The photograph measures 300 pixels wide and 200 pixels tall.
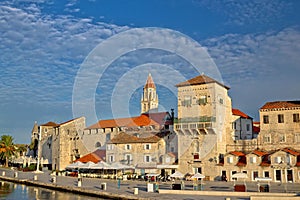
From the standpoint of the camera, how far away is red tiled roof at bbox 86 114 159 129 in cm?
6794

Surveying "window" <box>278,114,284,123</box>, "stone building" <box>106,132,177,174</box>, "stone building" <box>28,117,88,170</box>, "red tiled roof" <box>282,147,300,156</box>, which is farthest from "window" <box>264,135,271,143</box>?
"stone building" <box>28,117,88,170</box>

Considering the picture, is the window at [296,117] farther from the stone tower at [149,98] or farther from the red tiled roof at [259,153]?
the stone tower at [149,98]

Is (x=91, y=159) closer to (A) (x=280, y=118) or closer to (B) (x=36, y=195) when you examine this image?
(B) (x=36, y=195)

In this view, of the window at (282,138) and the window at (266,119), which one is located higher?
the window at (266,119)

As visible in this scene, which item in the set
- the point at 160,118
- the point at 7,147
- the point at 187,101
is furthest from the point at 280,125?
the point at 7,147

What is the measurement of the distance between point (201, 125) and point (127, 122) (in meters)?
21.5

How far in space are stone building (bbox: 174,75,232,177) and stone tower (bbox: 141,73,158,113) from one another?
181 ft

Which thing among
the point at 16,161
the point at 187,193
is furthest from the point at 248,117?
the point at 16,161

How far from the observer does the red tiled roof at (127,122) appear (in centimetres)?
6794

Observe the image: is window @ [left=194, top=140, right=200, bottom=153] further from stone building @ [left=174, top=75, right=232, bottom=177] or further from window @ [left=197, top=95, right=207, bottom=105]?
window @ [left=197, top=95, right=207, bottom=105]

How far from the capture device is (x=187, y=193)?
3544 centimetres

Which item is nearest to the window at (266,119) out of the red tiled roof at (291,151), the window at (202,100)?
Answer: the red tiled roof at (291,151)

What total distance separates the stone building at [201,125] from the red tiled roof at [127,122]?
11.0 metres

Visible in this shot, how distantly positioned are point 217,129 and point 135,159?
14.9 meters
